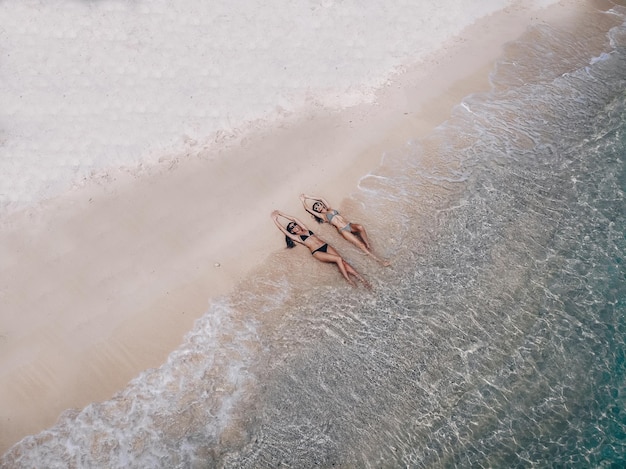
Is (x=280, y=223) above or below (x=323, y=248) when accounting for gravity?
above

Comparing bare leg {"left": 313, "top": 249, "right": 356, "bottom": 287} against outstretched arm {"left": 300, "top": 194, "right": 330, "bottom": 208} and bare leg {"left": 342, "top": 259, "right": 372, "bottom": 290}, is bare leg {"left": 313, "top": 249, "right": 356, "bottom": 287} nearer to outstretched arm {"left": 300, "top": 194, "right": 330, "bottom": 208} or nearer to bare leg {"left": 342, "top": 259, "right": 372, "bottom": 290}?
bare leg {"left": 342, "top": 259, "right": 372, "bottom": 290}

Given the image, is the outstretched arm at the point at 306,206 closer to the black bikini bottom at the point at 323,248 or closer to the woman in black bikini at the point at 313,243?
the woman in black bikini at the point at 313,243

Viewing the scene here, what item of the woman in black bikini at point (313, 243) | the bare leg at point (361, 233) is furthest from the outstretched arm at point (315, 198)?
the bare leg at point (361, 233)

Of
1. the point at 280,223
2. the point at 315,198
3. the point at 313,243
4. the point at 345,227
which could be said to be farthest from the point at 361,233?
the point at 280,223

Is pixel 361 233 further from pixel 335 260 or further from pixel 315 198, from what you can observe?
pixel 315 198

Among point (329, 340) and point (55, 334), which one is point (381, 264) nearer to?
point (329, 340)

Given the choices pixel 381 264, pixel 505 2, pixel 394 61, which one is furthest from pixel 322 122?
pixel 505 2
